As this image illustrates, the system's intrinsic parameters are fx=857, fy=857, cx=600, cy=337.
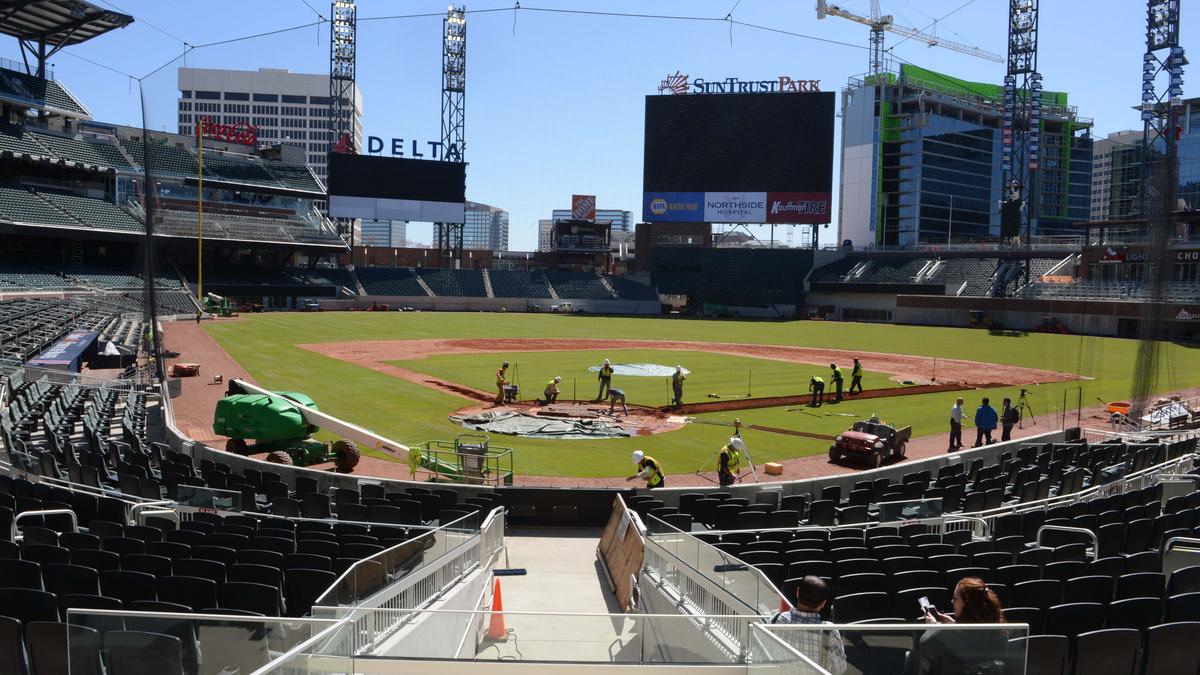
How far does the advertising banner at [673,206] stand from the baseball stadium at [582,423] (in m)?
0.35

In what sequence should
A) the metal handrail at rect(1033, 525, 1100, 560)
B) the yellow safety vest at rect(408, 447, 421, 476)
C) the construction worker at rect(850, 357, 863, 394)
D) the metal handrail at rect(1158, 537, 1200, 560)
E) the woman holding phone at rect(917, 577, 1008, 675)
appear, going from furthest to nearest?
the construction worker at rect(850, 357, 863, 394) < the yellow safety vest at rect(408, 447, 421, 476) < the metal handrail at rect(1033, 525, 1100, 560) < the metal handrail at rect(1158, 537, 1200, 560) < the woman holding phone at rect(917, 577, 1008, 675)

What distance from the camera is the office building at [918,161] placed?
12306 cm

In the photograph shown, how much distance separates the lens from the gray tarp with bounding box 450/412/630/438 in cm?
2619

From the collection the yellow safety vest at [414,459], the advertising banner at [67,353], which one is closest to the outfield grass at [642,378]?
the yellow safety vest at [414,459]

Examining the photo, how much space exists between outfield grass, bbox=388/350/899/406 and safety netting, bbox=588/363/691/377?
2.34 feet

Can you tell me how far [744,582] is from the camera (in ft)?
25.7

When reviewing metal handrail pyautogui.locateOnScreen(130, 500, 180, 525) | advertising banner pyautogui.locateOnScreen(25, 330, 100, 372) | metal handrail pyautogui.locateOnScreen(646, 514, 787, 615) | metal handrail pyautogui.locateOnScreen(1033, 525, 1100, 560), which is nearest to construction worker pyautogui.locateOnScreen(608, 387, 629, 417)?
metal handrail pyautogui.locateOnScreen(130, 500, 180, 525)

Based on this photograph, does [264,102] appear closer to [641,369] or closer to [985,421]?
[641,369]

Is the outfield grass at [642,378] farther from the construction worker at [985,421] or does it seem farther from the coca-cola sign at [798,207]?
the coca-cola sign at [798,207]

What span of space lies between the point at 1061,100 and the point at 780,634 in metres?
167

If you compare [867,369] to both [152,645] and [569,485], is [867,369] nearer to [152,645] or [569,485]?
[569,485]

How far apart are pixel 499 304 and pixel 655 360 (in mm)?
52491

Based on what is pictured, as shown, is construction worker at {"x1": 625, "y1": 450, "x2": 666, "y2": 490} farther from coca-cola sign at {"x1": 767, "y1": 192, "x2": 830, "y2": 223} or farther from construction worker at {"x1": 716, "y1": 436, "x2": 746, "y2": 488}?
coca-cola sign at {"x1": 767, "y1": 192, "x2": 830, "y2": 223}

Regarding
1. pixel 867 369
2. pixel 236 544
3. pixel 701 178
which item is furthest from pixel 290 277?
pixel 236 544
